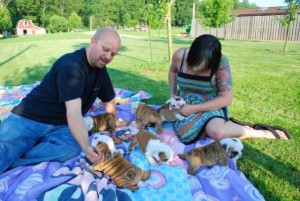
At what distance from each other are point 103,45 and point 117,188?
1545 millimetres

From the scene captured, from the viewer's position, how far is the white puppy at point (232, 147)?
3387 millimetres

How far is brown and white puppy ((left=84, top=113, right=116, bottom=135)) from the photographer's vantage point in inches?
167

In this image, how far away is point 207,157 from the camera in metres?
3.43

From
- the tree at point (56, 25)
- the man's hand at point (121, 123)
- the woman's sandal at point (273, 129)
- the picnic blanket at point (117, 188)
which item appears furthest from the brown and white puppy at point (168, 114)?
the tree at point (56, 25)

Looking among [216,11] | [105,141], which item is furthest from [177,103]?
[216,11]

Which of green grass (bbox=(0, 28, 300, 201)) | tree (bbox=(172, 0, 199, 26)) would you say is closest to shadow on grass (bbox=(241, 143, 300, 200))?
green grass (bbox=(0, 28, 300, 201))

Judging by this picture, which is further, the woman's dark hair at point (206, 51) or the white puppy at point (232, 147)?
the woman's dark hair at point (206, 51)

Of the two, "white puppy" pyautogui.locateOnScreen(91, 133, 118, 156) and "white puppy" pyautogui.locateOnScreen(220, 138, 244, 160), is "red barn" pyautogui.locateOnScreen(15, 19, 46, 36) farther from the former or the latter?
"white puppy" pyautogui.locateOnScreen(220, 138, 244, 160)

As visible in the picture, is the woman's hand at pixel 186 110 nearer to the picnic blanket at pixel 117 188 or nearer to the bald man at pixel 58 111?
the picnic blanket at pixel 117 188

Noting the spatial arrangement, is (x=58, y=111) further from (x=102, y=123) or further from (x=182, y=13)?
(x=182, y=13)

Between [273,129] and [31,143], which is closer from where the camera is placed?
[31,143]

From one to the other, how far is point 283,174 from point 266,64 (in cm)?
977

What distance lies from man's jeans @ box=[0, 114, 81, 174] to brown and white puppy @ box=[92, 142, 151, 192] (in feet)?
1.74

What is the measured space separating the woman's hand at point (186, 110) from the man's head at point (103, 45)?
1.48 meters
